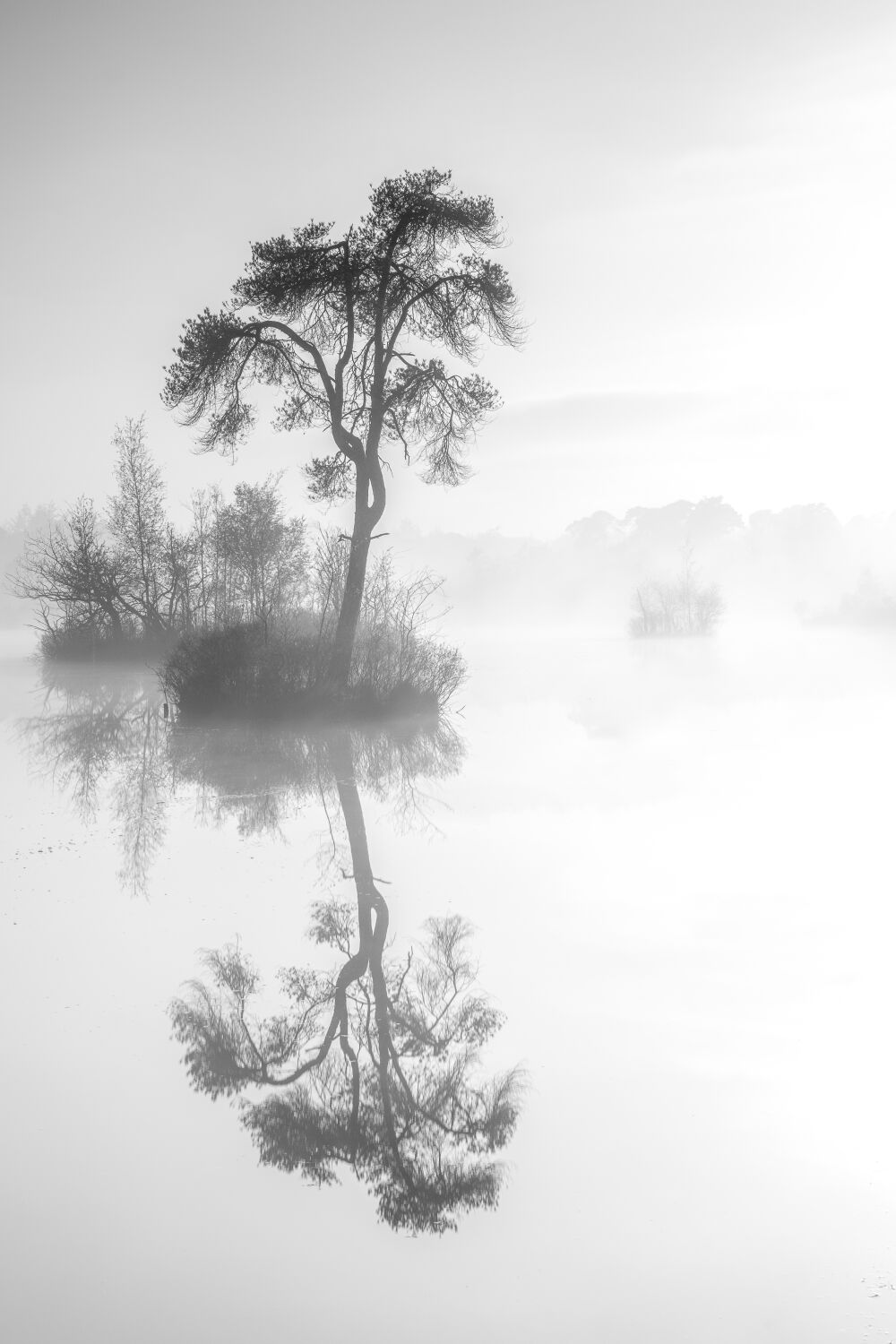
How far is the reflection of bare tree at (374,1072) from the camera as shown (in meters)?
3.29

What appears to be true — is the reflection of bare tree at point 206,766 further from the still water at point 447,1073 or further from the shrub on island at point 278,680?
the shrub on island at point 278,680

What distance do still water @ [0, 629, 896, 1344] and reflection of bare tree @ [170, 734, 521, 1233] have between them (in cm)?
1

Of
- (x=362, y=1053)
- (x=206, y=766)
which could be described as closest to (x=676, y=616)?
(x=206, y=766)

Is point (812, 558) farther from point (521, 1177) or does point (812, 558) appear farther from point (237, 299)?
point (521, 1177)

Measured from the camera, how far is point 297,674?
49.7ft

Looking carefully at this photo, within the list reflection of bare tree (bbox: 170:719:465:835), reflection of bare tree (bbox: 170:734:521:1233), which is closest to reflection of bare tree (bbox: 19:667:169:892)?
reflection of bare tree (bbox: 170:719:465:835)

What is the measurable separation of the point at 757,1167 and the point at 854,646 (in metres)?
34.7

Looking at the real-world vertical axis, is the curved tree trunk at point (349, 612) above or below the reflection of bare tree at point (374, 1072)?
above

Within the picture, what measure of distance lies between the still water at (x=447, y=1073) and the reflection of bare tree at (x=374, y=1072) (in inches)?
0.5

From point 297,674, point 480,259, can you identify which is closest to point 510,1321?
point 297,674

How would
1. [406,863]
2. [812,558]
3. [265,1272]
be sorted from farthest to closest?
[812,558]
[406,863]
[265,1272]

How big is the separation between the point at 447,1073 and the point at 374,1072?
0.27 metres

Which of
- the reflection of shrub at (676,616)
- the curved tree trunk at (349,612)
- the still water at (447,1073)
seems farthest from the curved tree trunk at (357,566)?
the reflection of shrub at (676,616)

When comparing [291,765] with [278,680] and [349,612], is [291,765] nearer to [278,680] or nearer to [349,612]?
[278,680]
